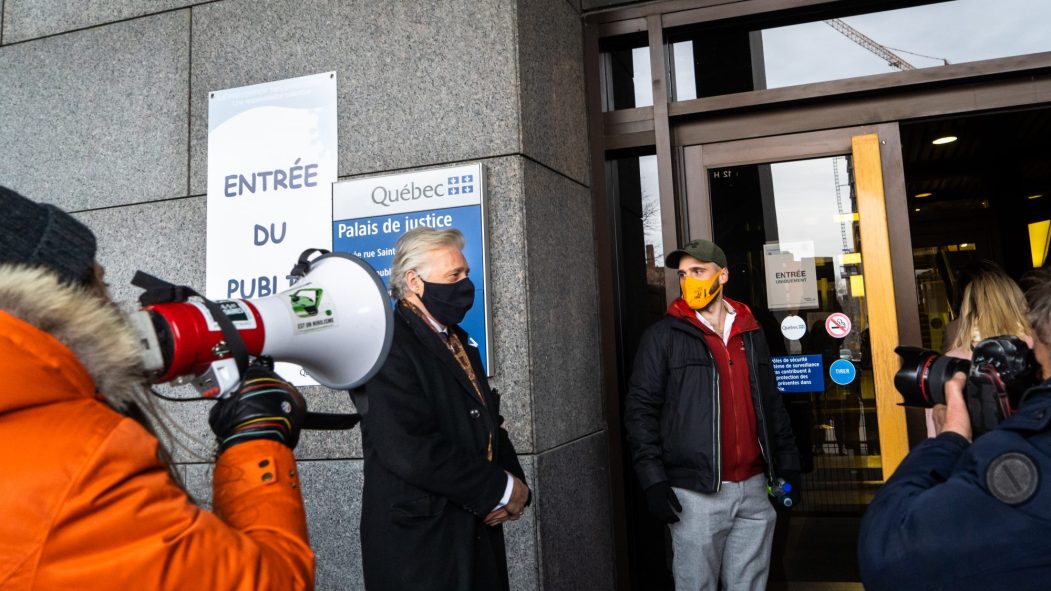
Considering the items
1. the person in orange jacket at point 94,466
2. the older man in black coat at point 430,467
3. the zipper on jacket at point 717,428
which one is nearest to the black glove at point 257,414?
the person in orange jacket at point 94,466

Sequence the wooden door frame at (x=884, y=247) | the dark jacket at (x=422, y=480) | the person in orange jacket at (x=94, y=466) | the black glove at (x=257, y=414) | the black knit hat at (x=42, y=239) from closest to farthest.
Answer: the person in orange jacket at (x=94, y=466) → the black knit hat at (x=42, y=239) → the black glove at (x=257, y=414) → the dark jacket at (x=422, y=480) → the wooden door frame at (x=884, y=247)

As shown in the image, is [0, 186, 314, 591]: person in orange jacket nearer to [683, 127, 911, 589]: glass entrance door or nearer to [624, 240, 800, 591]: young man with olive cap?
[624, 240, 800, 591]: young man with olive cap

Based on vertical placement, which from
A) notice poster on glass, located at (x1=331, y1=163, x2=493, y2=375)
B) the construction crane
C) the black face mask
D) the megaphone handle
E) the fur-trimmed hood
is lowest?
the megaphone handle

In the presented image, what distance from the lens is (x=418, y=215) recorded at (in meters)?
3.49

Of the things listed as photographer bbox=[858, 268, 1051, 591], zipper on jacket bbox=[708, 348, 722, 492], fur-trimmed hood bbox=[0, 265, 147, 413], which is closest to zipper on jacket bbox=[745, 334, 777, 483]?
zipper on jacket bbox=[708, 348, 722, 492]

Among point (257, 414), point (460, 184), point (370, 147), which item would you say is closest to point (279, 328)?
point (257, 414)

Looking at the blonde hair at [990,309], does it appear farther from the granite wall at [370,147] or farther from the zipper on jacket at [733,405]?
the granite wall at [370,147]

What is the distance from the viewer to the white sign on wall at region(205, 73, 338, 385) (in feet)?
12.1

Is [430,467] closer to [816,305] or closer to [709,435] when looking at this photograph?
[709,435]

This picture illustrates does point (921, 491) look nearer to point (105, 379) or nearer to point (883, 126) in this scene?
point (105, 379)

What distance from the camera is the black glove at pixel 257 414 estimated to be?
1.27 meters

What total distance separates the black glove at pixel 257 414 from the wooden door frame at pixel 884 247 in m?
3.24

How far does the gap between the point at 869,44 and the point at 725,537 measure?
2543mm

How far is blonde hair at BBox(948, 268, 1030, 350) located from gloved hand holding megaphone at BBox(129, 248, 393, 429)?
2.52 metres
